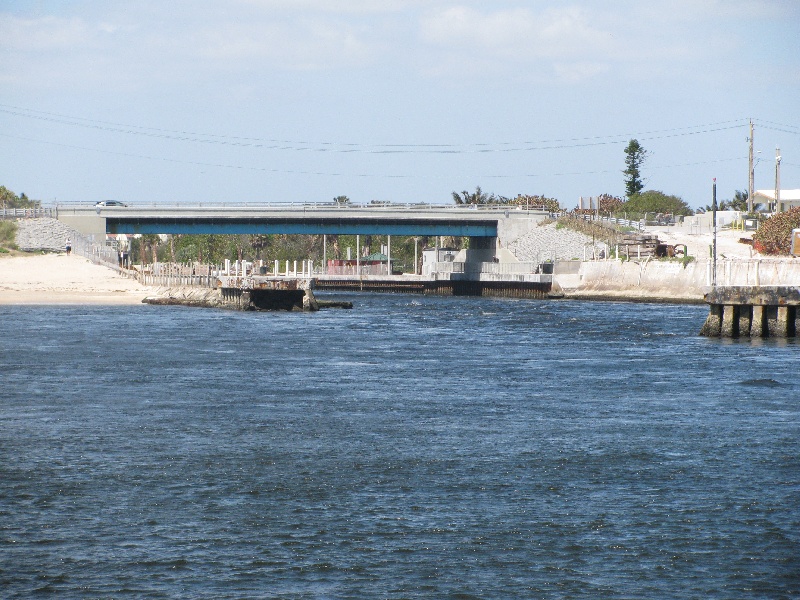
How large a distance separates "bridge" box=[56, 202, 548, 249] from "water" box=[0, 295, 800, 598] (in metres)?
78.5

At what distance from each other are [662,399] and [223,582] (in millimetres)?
22428

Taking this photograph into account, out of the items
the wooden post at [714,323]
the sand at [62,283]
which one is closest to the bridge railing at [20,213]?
the sand at [62,283]

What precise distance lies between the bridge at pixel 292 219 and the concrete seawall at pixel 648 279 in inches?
562

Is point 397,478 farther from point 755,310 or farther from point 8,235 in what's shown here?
point 8,235

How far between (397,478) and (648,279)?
92.7 metres

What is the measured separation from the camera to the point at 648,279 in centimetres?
11338

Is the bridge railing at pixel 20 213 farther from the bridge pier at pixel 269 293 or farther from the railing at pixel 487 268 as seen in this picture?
the railing at pixel 487 268

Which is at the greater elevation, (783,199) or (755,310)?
(783,199)

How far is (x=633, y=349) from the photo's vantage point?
56062mm

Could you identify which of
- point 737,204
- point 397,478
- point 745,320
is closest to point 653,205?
point 737,204

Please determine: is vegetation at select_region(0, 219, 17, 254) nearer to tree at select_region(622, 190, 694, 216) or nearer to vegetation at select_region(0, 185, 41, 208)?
vegetation at select_region(0, 185, 41, 208)

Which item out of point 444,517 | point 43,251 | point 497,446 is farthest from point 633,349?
point 43,251

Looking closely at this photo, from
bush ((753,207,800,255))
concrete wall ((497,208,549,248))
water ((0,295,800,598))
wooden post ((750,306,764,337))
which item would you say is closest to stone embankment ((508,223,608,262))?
concrete wall ((497,208,549,248))

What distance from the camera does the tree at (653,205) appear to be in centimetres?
17788
